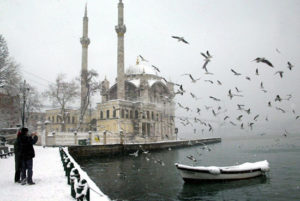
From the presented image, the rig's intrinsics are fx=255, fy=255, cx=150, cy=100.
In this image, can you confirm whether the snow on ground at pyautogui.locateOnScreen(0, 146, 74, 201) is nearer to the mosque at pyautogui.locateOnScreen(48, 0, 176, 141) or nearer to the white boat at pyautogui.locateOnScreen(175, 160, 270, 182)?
the white boat at pyautogui.locateOnScreen(175, 160, 270, 182)

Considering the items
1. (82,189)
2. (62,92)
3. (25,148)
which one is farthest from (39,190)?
(62,92)

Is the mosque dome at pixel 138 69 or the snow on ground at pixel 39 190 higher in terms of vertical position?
the mosque dome at pixel 138 69

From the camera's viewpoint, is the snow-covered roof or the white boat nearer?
the white boat

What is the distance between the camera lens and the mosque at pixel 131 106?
4494 cm

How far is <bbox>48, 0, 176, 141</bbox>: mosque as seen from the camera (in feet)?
147

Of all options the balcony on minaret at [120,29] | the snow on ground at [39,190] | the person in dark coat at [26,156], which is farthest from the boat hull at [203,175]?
the balcony on minaret at [120,29]

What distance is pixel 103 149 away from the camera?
92.3ft

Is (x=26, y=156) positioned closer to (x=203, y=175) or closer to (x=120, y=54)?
(x=203, y=175)

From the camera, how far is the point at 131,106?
47562 mm

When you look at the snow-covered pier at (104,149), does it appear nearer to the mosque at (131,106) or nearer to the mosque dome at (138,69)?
the mosque at (131,106)

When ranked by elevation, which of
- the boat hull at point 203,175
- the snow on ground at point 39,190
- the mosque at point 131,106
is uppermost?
the mosque at point 131,106

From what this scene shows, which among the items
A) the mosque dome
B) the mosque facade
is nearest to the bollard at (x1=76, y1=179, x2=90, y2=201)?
the mosque facade

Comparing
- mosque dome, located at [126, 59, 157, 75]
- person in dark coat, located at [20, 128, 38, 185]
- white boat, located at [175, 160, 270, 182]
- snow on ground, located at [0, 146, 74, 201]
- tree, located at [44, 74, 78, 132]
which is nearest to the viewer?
snow on ground, located at [0, 146, 74, 201]

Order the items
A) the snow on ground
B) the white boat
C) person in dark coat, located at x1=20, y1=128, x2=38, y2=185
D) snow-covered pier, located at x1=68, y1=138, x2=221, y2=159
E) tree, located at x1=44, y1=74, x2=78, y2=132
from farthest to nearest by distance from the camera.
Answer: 1. tree, located at x1=44, y1=74, x2=78, y2=132
2. snow-covered pier, located at x1=68, y1=138, x2=221, y2=159
3. the white boat
4. person in dark coat, located at x1=20, y1=128, x2=38, y2=185
5. the snow on ground
